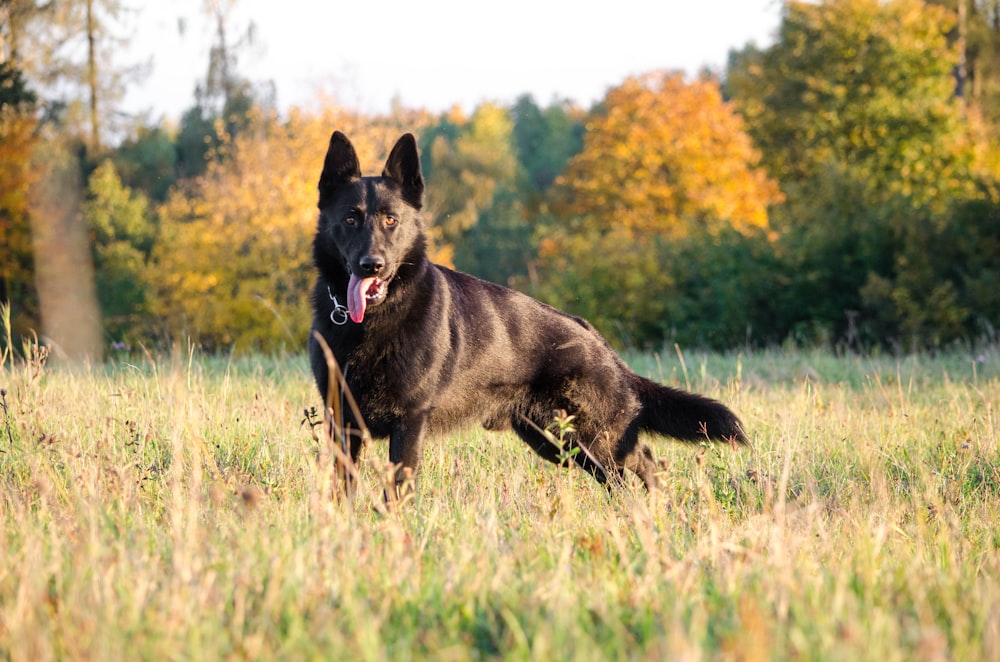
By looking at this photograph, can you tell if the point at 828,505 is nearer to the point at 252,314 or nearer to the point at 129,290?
the point at 252,314

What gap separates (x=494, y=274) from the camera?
3659 centimetres

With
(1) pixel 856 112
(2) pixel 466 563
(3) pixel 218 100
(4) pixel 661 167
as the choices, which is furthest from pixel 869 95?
(2) pixel 466 563

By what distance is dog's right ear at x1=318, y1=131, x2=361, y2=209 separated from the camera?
4.46 m

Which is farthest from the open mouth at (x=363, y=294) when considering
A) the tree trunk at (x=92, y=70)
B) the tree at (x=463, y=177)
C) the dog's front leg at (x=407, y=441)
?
the tree at (x=463, y=177)

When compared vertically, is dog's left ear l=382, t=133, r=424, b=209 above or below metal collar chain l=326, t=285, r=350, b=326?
above

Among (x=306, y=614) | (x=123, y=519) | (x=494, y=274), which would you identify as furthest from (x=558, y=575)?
(x=494, y=274)

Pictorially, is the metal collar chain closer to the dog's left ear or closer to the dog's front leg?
the dog's front leg

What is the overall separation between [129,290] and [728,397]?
63.8 ft

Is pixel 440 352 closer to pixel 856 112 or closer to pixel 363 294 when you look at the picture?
pixel 363 294

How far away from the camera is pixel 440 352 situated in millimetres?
4270

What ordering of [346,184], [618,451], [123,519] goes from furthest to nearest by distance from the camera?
[618,451] → [346,184] → [123,519]

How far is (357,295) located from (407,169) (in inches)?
30.4

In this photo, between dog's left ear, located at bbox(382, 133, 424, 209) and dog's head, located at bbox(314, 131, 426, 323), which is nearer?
dog's head, located at bbox(314, 131, 426, 323)

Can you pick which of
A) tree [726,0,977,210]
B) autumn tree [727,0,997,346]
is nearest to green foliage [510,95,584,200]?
autumn tree [727,0,997,346]
